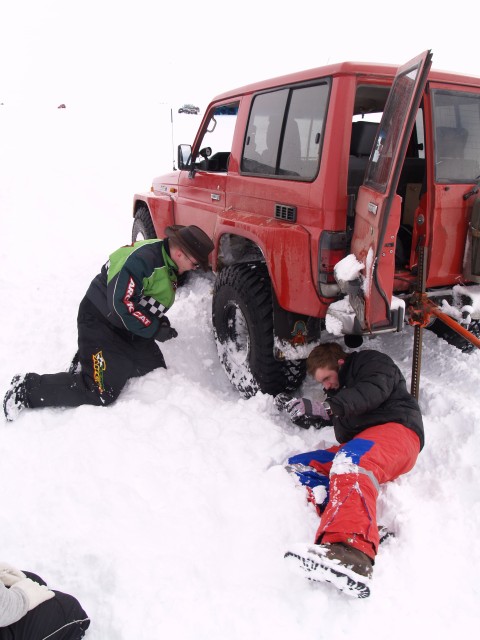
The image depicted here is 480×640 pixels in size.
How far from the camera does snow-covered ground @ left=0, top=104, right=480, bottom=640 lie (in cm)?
197

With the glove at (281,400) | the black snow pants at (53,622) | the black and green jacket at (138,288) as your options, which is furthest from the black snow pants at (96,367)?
the black snow pants at (53,622)

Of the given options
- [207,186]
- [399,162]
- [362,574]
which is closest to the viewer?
[362,574]

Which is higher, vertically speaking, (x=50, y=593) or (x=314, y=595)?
(x=50, y=593)

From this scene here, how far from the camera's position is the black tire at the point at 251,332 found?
3.33 m

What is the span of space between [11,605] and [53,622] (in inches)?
8.4

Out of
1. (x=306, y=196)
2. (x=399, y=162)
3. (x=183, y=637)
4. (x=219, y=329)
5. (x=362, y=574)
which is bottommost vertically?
(x=183, y=637)

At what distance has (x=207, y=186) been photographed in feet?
13.8

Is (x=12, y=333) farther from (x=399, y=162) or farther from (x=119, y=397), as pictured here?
(x=399, y=162)

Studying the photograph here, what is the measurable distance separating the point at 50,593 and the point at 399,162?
7.79ft

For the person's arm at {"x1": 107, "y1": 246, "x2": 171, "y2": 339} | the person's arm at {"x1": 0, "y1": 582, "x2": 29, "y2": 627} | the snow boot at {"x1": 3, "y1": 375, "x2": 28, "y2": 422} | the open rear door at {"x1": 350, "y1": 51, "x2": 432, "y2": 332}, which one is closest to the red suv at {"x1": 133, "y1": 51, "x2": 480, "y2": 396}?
the open rear door at {"x1": 350, "y1": 51, "x2": 432, "y2": 332}

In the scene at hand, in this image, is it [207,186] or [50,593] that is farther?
[207,186]

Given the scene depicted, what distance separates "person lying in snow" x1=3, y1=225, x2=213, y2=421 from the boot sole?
1.86m

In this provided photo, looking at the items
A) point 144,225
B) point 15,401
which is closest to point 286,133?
point 15,401

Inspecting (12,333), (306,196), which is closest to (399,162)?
(306,196)
